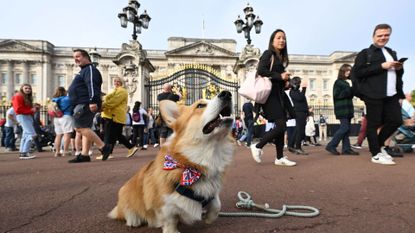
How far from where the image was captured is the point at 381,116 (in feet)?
15.8

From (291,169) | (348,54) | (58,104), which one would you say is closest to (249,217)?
(291,169)

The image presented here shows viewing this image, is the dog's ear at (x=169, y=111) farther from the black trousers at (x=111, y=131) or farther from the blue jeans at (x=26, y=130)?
the blue jeans at (x=26, y=130)

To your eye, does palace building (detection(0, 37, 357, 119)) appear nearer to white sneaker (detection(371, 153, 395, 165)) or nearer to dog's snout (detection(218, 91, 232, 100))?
white sneaker (detection(371, 153, 395, 165))

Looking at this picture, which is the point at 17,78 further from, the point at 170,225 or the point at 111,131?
the point at 170,225

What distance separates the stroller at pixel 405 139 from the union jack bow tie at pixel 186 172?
21.9 feet

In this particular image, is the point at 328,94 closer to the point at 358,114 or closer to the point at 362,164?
the point at 358,114

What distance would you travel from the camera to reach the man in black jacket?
4.64 metres

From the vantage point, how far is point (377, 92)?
468 centimetres

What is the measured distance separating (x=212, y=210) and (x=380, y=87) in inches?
164

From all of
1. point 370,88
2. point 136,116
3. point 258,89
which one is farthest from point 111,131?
point 370,88

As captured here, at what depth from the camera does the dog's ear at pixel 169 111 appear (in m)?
2.10

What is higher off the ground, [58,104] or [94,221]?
[58,104]

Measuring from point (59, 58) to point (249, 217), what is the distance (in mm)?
58718

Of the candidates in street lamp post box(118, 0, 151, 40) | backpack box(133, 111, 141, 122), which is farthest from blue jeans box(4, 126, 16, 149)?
street lamp post box(118, 0, 151, 40)
